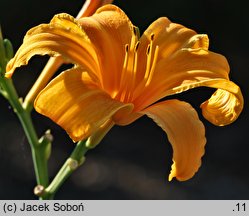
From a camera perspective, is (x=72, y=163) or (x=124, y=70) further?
(x=72, y=163)

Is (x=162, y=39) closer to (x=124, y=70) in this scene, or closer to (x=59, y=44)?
(x=124, y=70)

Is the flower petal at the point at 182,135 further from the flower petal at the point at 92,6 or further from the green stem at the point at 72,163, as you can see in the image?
the flower petal at the point at 92,6

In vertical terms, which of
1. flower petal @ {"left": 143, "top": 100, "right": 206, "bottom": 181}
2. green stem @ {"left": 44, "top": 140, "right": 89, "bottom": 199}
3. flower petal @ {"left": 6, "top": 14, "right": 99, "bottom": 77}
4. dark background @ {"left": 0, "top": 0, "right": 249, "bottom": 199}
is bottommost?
dark background @ {"left": 0, "top": 0, "right": 249, "bottom": 199}

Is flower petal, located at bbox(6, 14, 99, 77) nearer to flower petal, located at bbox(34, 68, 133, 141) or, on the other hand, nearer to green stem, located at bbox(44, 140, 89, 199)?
flower petal, located at bbox(34, 68, 133, 141)

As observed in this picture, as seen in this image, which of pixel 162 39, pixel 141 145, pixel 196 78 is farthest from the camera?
pixel 141 145

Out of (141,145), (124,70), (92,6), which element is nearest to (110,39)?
(124,70)

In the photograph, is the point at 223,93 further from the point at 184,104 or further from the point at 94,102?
the point at 94,102

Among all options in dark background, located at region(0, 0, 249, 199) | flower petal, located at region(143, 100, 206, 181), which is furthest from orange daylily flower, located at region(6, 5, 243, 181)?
dark background, located at region(0, 0, 249, 199)
